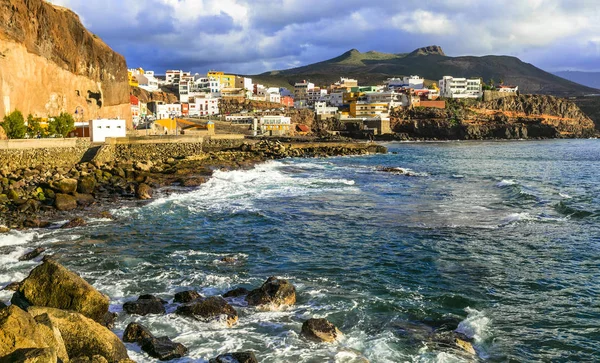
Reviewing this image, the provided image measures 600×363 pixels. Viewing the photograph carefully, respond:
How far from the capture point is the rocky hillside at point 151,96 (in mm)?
110281

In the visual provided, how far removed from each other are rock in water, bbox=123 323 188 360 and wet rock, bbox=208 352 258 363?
0.82 m

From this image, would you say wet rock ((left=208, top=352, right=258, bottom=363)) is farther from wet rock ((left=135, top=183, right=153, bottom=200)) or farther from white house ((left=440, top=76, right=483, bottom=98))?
white house ((left=440, top=76, right=483, bottom=98))

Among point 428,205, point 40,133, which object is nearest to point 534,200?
point 428,205

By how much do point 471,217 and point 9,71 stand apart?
42.0 m

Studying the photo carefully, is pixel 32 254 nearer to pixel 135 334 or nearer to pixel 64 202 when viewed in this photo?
pixel 135 334

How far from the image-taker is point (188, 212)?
82.9 feet

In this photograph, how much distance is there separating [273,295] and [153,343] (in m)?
3.61

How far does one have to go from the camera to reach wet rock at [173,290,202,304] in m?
12.9

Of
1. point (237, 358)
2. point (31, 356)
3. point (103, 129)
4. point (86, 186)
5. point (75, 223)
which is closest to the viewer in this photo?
point (31, 356)

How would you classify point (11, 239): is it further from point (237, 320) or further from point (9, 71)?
point (9, 71)

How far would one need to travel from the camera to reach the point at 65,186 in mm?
28453

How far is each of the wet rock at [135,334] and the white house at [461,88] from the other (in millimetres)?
148801

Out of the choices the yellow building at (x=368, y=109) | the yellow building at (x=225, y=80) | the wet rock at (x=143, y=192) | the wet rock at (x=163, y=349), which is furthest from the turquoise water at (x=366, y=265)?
the yellow building at (x=225, y=80)

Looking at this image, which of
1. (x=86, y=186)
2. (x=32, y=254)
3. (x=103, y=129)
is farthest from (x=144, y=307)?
(x=103, y=129)
